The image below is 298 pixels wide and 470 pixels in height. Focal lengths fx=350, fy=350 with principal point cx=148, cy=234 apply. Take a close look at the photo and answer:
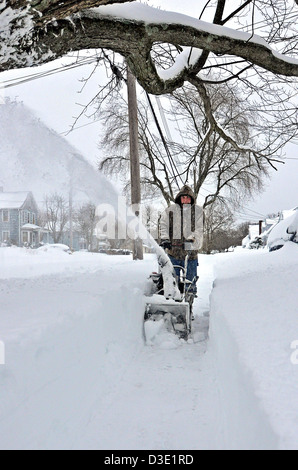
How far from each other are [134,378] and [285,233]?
28.3ft

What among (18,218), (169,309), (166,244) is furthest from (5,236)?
(169,309)

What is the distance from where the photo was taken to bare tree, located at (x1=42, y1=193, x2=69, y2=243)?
12.7m

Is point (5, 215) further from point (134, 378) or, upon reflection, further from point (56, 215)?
point (134, 378)

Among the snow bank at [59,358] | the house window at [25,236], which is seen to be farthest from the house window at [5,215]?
the snow bank at [59,358]

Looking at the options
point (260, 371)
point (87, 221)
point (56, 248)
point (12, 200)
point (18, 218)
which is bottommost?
point (260, 371)

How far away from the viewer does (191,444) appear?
2.19 meters

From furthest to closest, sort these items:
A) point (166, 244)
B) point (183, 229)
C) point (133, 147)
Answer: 1. point (133, 147)
2. point (183, 229)
3. point (166, 244)

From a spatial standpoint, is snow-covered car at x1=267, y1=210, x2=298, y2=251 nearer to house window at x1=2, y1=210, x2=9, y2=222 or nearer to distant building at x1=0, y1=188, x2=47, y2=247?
distant building at x1=0, y1=188, x2=47, y2=247

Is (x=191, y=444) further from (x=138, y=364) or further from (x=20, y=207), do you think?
(x=20, y=207)

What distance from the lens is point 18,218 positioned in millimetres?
16359

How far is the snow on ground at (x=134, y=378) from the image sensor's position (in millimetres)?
1791

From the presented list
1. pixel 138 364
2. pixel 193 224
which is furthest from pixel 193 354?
pixel 193 224

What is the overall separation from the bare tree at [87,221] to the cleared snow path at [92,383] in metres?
10.9
